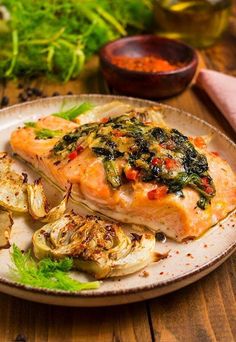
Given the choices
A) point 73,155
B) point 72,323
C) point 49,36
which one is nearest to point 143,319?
point 72,323

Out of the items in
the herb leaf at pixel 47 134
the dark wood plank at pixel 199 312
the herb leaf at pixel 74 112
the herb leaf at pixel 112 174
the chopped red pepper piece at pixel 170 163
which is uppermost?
the chopped red pepper piece at pixel 170 163

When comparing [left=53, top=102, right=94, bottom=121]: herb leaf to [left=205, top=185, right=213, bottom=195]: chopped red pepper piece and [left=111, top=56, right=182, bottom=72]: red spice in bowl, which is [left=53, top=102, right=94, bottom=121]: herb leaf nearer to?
[left=111, top=56, right=182, bottom=72]: red spice in bowl

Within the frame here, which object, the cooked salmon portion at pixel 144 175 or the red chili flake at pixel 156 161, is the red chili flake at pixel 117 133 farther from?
the red chili flake at pixel 156 161

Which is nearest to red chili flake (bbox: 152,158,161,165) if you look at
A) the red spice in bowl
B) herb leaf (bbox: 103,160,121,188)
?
herb leaf (bbox: 103,160,121,188)

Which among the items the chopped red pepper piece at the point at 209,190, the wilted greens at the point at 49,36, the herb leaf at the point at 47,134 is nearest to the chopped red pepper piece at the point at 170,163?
the chopped red pepper piece at the point at 209,190

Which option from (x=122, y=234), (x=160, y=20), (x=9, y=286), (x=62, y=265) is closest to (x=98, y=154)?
(x=122, y=234)
